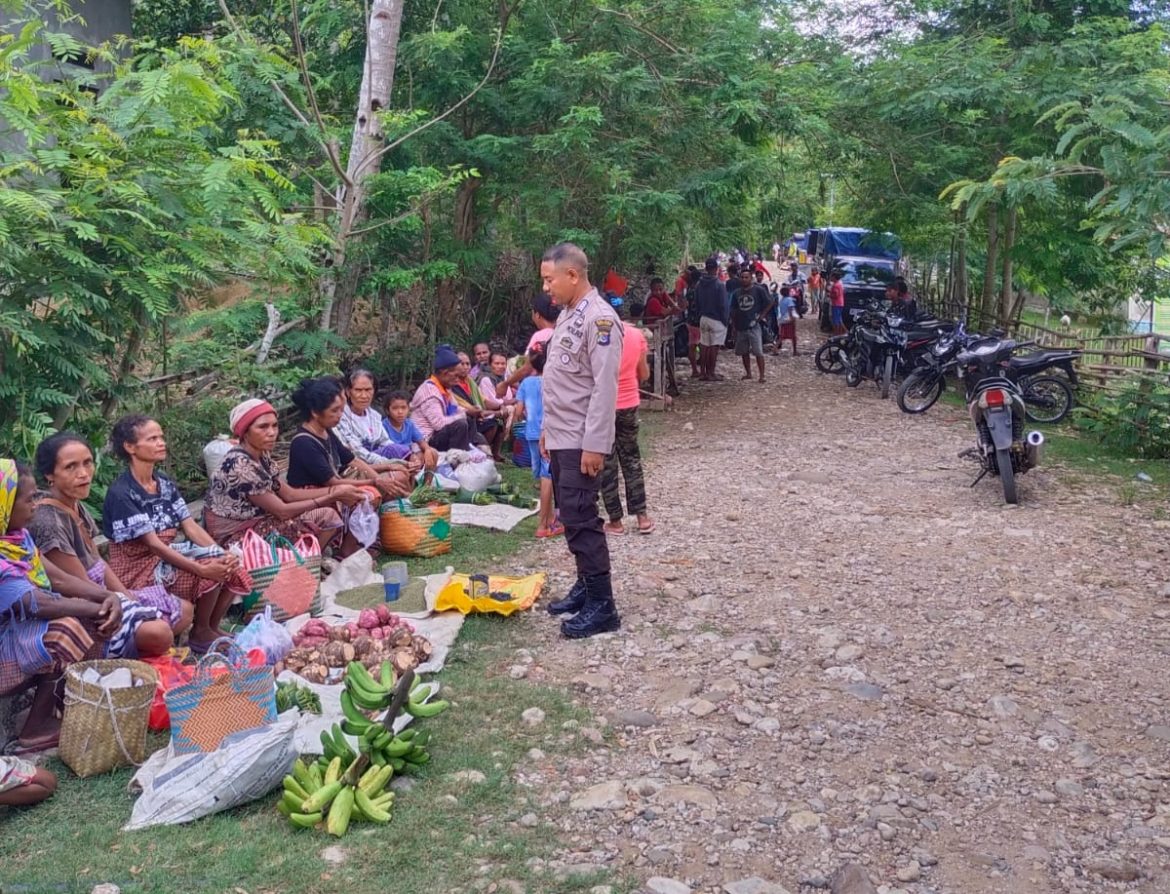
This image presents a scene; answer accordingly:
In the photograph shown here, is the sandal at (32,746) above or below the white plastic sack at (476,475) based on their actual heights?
below

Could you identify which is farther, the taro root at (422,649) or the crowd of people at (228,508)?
the taro root at (422,649)

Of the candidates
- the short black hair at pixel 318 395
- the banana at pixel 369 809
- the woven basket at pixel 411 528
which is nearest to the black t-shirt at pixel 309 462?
the short black hair at pixel 318 395

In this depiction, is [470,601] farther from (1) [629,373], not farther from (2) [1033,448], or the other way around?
(2) [1033,448]

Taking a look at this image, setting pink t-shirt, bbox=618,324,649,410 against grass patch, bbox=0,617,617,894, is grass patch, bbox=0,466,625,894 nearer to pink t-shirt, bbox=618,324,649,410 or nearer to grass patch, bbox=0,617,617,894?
grass patch, bbox=0,617,617,894

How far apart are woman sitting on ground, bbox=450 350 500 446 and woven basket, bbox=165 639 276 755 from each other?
501cm

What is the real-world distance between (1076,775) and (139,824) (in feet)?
11.1

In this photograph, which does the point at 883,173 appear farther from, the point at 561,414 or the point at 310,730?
the point at 310,730

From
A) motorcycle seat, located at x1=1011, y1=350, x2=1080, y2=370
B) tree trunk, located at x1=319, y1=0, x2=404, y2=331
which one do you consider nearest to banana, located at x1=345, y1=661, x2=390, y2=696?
tree trunk, located at x1=319, y1=0, x2=404, y2=331

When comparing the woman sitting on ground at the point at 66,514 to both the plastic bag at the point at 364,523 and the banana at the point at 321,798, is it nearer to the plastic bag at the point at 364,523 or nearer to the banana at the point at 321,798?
the banana at the point at 321,798

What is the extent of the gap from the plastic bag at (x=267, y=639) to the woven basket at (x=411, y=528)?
177cm

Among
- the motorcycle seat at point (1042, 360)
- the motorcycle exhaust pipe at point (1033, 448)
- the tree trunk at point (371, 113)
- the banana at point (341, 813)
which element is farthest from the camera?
the motorcycle seat at point (1042, 360)

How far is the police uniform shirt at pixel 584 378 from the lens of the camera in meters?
5.18

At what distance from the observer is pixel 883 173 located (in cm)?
1416

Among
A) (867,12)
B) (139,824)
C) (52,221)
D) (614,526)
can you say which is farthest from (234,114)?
(867,12)
